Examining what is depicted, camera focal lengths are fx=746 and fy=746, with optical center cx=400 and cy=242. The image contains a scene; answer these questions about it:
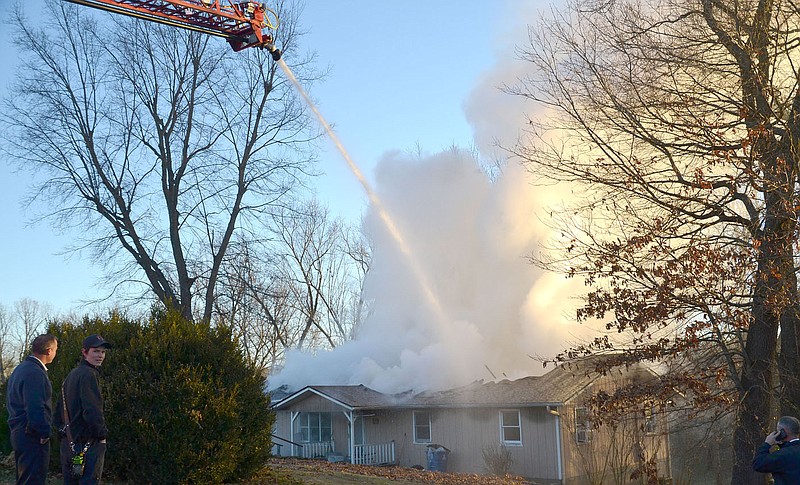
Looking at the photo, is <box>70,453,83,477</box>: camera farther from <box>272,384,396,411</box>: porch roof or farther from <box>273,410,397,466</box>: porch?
<box>273,410,397,466</box>: porch

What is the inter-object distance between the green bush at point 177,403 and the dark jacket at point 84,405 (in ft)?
7.15

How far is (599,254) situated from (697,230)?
66.7 inches

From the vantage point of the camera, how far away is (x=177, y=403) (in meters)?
9.27

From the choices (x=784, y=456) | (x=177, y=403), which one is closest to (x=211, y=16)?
(x=177, y=403)

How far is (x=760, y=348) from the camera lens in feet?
41.5

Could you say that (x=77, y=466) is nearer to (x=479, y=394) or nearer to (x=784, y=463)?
(x=784, y=463)

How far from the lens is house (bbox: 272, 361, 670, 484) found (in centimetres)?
2369

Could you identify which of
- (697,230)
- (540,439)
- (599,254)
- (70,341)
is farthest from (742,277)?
(540,439)

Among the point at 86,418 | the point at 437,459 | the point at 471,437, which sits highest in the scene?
the point at 86,418

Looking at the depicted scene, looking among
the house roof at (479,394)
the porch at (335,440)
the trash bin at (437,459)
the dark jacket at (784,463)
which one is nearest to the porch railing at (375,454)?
→ the porch at (335,440)

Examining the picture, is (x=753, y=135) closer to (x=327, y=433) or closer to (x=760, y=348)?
(x=760, y=348)

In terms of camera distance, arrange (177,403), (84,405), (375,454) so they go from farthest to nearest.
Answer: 1. (375,454)
2. (177,403)
3. (84,405)

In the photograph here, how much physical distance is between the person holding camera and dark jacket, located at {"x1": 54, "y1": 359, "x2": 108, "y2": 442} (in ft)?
19.1

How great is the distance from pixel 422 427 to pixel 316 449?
4.25 m
